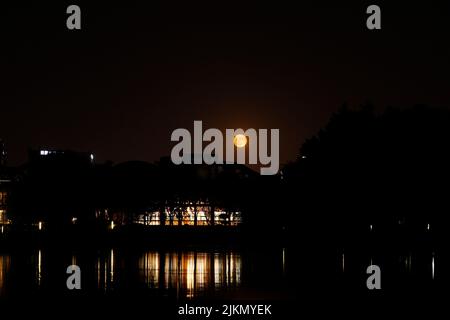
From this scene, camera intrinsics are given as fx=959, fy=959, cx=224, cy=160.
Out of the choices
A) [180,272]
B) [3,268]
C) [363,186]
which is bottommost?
[3,268]

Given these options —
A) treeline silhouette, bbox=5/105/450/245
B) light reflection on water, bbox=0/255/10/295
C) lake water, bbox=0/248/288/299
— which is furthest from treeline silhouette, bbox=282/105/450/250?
light reflection on water, bbox=0/255/10/295

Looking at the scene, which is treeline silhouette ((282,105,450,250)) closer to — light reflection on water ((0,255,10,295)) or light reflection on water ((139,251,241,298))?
light reflection on water ((139,251,241,298))

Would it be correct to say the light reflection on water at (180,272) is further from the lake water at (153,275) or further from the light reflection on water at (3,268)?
the light reflection on water at (3,268)

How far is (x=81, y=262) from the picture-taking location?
46.8 meters

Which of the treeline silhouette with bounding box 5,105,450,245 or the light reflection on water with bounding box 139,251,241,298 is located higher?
the treeline silhouette with bounding box 5,105,450,245

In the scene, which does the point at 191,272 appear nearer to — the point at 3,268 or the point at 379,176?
the point at 3,268

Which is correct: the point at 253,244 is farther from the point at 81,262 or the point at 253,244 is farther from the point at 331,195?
the point at 81,262

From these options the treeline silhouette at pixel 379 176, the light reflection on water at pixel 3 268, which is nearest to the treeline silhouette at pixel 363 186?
the treeline silhouette at pixel 379 176

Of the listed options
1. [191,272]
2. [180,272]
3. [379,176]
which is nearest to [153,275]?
[180,272]

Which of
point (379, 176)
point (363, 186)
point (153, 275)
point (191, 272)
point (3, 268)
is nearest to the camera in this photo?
point (153, 275)

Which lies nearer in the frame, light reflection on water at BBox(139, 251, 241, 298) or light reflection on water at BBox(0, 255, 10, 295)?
light reflection on water at BBox(139, 251, 241, 298)

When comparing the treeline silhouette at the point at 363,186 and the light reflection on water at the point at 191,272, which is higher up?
the treeline silhouette at the point at 363,186

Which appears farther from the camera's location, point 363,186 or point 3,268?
point 363,186
